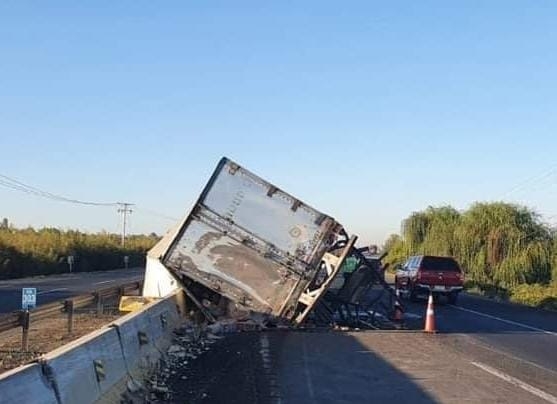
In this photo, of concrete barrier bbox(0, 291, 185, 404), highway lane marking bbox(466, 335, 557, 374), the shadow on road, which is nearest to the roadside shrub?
highway lane marking bbox(466, 335, 557, 374)

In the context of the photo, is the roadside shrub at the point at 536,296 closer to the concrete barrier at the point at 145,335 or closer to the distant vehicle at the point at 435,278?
the distant vehicle at the point at 435,278

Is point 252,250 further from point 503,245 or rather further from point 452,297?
point 503,245

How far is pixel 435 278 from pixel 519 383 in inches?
874

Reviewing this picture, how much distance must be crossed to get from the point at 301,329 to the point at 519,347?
4.86 m

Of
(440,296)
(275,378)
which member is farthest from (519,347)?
(440,296)

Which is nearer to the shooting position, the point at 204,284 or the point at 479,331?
the point at 204,284

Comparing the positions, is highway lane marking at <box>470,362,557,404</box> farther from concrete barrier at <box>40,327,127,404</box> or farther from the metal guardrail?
the metal guardrail

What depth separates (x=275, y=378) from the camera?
12.1 m

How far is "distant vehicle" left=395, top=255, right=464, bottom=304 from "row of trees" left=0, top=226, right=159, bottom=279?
34.1m

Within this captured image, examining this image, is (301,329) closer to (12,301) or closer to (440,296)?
(12,301)

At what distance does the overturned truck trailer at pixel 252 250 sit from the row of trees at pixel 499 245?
2680 cm

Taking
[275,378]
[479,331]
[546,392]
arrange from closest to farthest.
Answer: [546,392], [275,378], [479,331]

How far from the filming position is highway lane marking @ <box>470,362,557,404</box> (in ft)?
35.5

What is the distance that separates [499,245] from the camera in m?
52.0
